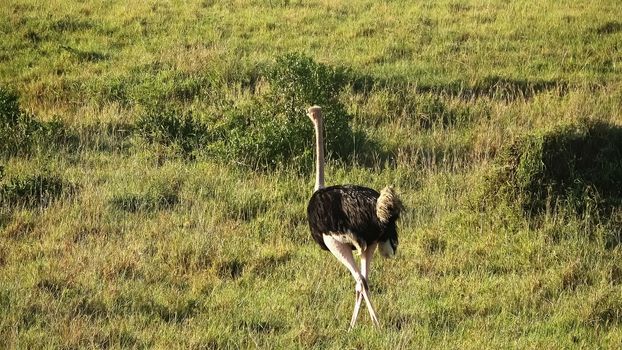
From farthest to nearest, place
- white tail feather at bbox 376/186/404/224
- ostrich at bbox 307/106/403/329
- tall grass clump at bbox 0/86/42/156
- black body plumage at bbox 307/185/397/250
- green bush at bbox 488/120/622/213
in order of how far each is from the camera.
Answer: tall grass clump at bbox 0/86/42/156 → green bush at bbox 488/120/622/213 → black body plumage at bbox 307/185/397/250 → ostrich at bbox 307/106/403/329 → white tail feather at bbox 376/186/404/224

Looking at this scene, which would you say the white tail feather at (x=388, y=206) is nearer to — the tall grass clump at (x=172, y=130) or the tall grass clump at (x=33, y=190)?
the tall grass clump at (x=33, y=190)

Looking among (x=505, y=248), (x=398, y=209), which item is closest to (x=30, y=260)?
(x=398, y=209)

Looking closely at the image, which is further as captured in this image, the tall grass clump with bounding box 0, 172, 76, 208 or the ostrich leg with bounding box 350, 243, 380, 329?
the tall grass clump with bounding box 0, 172, 76, 208

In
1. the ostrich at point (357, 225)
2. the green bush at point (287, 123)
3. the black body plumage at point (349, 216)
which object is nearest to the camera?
the ostrich at point (357, 225)

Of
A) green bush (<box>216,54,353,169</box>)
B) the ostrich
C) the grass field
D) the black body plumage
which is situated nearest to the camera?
the ostrich

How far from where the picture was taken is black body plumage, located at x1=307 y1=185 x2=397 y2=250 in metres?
6.32

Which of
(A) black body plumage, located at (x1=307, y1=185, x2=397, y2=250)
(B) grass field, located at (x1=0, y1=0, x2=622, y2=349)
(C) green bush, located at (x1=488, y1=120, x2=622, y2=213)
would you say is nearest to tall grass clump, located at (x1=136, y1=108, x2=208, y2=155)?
(B) grass field, located at (x1=0, y1=0, x2=622, y2=349)

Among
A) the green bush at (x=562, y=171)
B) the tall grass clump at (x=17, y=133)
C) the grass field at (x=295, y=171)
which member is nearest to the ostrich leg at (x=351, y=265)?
the grass field at (x=295, y=171)

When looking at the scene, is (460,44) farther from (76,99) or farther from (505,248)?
(505,248)

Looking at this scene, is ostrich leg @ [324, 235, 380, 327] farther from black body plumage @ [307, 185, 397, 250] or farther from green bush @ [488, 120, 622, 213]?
green bush @ [488, 120, 622, 213]

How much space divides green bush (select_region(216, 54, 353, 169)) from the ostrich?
10.5 ft

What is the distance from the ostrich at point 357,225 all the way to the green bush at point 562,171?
2.32 metres

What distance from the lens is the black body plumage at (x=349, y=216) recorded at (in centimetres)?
632

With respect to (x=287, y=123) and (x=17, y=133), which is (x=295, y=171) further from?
(x=17, y=133)
